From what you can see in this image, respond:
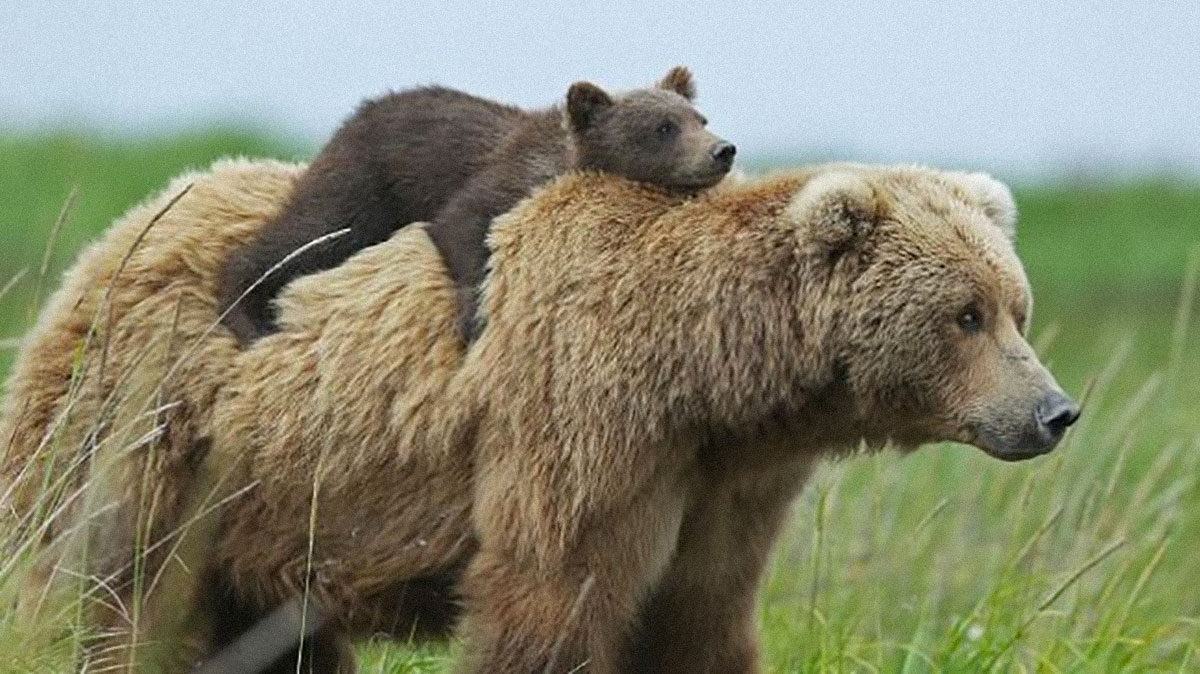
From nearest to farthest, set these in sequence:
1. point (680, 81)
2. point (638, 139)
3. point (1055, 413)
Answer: point (1055, 413) → point (638, 139) → point (680, 81)

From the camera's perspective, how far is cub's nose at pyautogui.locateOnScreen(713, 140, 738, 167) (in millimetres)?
6070

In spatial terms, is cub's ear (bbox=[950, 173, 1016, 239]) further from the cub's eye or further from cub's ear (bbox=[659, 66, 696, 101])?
cub's ear (bbox=[659, 66, 696, 101])

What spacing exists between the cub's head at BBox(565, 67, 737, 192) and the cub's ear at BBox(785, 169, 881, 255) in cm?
24

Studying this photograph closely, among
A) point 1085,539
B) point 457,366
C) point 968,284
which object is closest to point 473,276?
point 457,366

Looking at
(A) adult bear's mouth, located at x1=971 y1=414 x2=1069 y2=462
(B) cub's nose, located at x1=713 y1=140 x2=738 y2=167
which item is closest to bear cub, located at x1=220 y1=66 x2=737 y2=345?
(B) cub's nose, located at x1=713 y1=140 x2=738 y2=167

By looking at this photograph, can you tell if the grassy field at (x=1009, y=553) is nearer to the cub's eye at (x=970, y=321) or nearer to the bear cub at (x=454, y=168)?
the bear cub at (x=454, y=168)

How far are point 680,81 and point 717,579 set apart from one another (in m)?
1.18

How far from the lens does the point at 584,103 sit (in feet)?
20.2

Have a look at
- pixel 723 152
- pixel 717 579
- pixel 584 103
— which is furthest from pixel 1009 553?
pixel 584 103

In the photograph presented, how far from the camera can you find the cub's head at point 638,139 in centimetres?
612

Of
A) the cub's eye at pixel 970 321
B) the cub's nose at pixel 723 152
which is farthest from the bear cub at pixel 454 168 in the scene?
the cub's eye at pixel 970 321

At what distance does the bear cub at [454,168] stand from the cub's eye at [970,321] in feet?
2.04

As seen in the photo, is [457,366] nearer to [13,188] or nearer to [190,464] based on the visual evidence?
[190,464]

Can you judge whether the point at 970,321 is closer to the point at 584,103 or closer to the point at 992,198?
the point at 992,198
